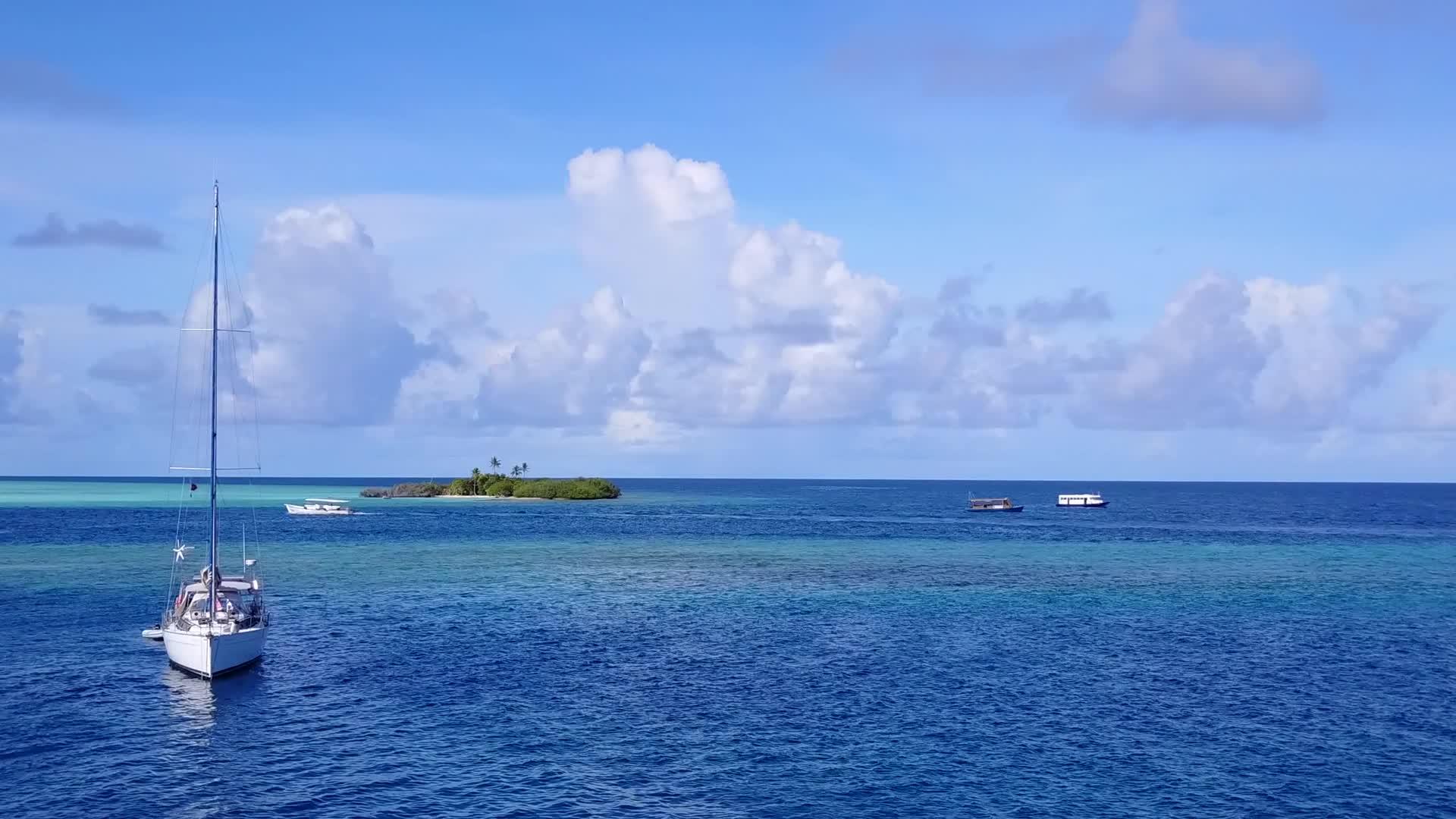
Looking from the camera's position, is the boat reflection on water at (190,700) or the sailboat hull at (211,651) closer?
the boat reflection on water at (190,700)

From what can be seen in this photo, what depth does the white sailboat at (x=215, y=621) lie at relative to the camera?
6059 centimetres

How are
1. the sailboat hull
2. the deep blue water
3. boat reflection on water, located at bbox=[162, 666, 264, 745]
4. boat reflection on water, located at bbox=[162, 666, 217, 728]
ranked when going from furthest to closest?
1. the sailboat hull
2. boat reflection on water, located at bbox=[162, 666, 217, 728]
3. boat reflection on water, located at bbox=[162, 666, 264, 745]
4. the deep blue water

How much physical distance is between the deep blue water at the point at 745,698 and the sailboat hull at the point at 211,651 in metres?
1.23

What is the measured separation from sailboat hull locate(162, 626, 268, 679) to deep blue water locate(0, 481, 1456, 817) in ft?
4.03

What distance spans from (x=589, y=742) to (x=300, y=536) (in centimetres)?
12816

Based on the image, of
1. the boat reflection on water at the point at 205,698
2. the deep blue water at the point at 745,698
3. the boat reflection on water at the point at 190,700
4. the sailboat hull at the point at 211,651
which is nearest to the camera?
the deep blue water at the point at 745,698

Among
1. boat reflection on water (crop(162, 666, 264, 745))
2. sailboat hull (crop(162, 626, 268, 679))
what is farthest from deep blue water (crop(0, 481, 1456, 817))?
sailboat hull (crop(162, 626, 268, 679))

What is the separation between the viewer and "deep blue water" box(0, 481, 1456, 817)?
42.3 meters

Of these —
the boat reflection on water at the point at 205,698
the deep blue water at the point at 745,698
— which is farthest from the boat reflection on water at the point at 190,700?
the deep blue water at the point at 745,698

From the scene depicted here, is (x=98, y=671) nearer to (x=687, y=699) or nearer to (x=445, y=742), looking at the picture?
(x=445, y=742)

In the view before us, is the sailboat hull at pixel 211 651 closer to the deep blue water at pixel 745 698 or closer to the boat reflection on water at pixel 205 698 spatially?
the boat reflection on water at pixel 205 698

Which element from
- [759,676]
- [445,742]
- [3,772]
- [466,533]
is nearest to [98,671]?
[3,772]

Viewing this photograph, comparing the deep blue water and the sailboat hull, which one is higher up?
the sailboat hull

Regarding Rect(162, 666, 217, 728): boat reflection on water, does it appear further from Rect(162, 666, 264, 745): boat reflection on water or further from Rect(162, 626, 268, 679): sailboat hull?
Rect(162, 626, 268, 679): sailboat hull
